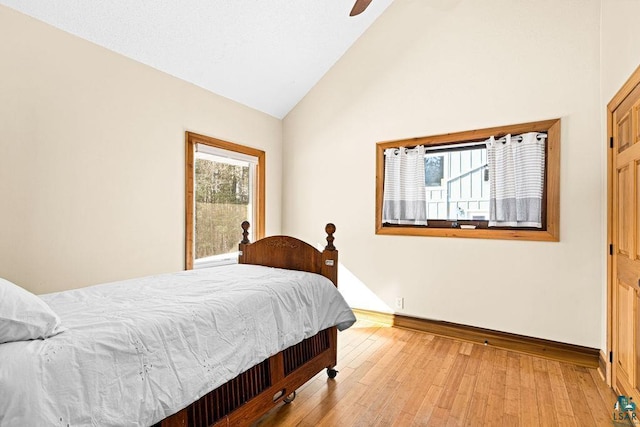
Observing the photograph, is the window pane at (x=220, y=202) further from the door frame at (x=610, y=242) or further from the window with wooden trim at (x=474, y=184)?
the door frame at (x=610, y=242)

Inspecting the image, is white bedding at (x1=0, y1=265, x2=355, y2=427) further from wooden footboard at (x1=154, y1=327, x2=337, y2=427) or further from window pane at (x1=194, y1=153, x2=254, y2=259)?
window pane at (x1=194, y1=153, x2=254, y2=259)

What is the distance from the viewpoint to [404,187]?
3604mm

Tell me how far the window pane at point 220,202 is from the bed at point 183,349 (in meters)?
1.20

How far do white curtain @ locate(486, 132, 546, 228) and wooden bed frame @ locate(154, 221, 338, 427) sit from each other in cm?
→ 174

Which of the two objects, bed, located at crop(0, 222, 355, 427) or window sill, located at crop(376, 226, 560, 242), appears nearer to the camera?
bed, located at crop(0, 222, 355, 427)

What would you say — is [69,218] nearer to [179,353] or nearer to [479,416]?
[179,353]

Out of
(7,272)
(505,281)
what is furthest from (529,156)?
(7,272)

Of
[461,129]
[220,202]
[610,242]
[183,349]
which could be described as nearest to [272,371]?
[183,349]

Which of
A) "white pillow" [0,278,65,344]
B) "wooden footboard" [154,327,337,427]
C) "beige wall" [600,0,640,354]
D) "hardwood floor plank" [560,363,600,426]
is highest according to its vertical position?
"beige wall" [600,0,640,354]

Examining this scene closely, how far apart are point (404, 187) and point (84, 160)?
2.88 metres

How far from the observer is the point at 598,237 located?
269cm

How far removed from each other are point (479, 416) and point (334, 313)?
3.48 ft

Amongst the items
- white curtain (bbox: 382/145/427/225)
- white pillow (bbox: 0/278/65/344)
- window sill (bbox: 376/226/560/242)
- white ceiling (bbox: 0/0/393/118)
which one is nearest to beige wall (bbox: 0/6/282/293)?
white ceiling (bbox: 0/0/393/118)

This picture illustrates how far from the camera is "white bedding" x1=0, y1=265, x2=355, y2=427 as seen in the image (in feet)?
3.31
